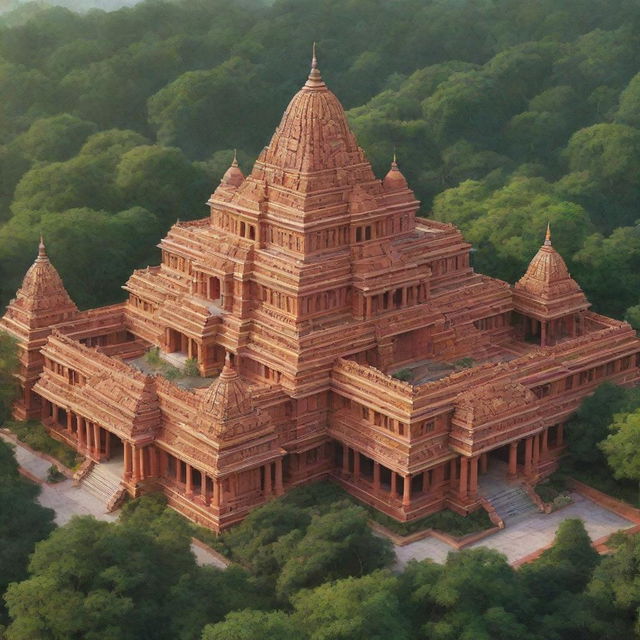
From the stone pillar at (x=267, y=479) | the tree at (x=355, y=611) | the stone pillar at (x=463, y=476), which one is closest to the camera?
the tree at (x=355, y=611)

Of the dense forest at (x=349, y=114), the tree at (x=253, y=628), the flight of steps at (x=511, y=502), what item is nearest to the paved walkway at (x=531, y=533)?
the flight of steps at (x=511, y=502)

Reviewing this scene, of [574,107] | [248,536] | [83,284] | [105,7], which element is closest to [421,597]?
[248,536]

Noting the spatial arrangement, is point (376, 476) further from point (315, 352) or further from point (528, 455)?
point (528, 455)

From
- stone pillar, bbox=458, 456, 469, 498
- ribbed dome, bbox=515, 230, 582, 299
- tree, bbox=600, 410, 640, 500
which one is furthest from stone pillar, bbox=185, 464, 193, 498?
ribbed dome, bbox=515, 230, 582, 299

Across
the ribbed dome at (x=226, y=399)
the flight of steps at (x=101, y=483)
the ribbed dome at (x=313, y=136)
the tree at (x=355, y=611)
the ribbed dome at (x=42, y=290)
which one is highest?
the ribbed dome at (x=313, y=136)

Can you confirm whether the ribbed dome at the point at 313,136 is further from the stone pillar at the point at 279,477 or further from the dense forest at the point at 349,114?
the dense forest at the point at 349,114

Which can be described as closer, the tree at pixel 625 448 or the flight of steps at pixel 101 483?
the tree at pixel 625 448

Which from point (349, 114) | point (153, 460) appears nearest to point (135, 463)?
point (153, 460)
